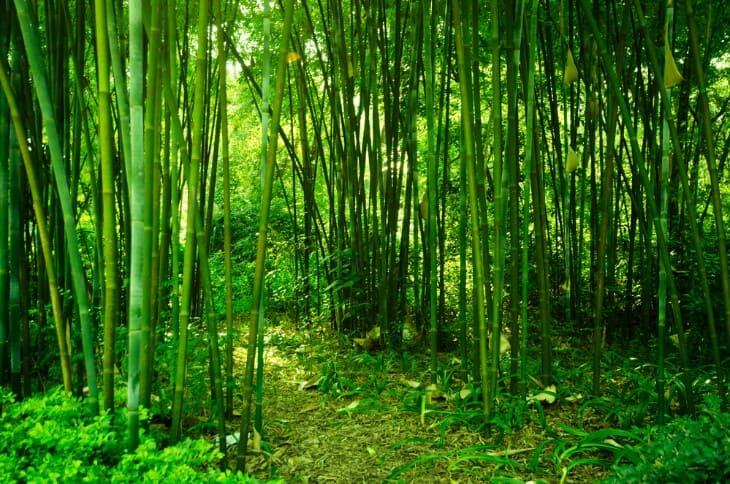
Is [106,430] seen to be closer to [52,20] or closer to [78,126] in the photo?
[78,126]

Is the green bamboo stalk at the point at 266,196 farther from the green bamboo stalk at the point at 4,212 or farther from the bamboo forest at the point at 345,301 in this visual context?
the green bamboo stalk at the point at 4,212

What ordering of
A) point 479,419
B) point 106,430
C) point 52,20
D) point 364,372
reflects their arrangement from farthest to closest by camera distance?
point 364,372
point 479,419
point 52,20
point 106,430

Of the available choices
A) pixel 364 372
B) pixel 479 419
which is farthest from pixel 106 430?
pixel 364 372

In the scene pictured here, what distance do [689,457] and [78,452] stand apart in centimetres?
111

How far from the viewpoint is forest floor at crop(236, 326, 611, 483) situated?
4.52ft

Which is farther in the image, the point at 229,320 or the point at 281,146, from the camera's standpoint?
the point at 281,146

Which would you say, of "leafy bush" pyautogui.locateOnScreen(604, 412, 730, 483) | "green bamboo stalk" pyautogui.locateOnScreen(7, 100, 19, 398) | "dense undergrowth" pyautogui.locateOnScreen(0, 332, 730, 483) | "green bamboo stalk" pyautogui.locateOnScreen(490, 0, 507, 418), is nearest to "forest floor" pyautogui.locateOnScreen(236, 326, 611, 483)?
"dense undergrowth" pyautogui.locateOnScreen(0, 332, 730, 483)

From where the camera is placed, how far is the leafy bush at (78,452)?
93 cm

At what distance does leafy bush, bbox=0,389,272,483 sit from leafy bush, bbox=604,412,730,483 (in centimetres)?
74

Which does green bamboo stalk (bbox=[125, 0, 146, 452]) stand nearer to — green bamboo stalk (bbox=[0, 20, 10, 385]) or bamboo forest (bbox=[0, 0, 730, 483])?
bamboo forest (bbox=[0, 0, 730, 483])

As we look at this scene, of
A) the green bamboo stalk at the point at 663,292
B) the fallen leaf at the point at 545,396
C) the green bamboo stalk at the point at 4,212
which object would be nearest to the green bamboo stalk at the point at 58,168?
the green bamboo stalk at the point at 4,212

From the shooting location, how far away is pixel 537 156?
5.42ft

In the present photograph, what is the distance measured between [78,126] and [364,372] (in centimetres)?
136

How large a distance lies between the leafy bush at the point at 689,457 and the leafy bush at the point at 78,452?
29.0 inches
